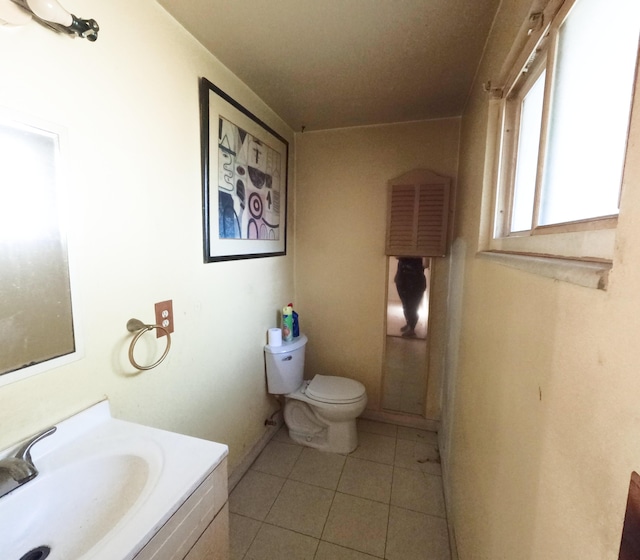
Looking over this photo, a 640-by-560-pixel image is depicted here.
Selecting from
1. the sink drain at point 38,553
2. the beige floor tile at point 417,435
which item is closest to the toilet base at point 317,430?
the beige floor tile at point 417,435

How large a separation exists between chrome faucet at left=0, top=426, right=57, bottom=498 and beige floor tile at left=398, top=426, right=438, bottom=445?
2.02 meters

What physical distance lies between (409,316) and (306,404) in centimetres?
97

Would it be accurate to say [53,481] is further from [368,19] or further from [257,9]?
[368,19]

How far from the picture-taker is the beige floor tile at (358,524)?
1.36m

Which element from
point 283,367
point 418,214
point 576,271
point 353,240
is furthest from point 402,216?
point 576,271

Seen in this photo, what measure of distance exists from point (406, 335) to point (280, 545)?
1.42 meters

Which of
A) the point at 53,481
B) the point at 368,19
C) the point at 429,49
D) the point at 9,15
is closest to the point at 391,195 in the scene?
the point at 429,49

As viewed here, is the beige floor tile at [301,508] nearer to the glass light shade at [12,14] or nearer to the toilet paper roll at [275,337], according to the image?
the toilet paper roll at [275,337]

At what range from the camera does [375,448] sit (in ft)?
6.54

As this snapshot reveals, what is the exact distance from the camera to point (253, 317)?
1.82m

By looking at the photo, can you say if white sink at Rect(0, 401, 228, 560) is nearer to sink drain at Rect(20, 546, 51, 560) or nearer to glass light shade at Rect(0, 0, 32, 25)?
sink drain at Rect(20, 546, 51, 560)

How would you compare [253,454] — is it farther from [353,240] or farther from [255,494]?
[353,240]

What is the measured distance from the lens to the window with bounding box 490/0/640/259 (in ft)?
1.60

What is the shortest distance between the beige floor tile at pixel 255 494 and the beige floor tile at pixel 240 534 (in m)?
0.03
